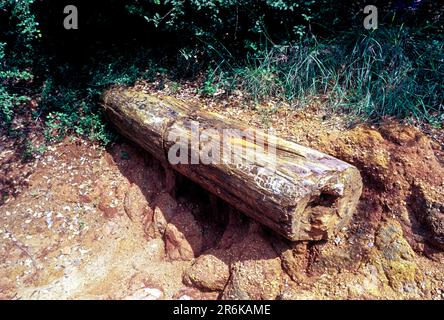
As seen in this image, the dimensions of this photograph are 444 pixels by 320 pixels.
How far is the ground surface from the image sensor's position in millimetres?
2498

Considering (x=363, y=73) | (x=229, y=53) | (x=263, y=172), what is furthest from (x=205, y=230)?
(x=363, y=73)

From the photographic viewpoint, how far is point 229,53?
139 inches

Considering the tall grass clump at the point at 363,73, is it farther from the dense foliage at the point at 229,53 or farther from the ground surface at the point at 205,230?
the ground surface at the point at 205,230

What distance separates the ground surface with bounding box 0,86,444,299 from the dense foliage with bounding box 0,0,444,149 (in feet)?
0.80

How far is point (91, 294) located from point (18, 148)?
1753 millimetres

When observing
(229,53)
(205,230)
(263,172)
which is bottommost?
(205,230)

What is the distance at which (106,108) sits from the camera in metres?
3.59

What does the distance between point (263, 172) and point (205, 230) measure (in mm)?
1004

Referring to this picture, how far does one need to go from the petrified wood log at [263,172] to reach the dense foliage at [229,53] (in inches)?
27.8

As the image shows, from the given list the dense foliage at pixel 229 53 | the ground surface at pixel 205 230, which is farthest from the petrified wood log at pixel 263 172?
the dense foliage at pixel 229 53

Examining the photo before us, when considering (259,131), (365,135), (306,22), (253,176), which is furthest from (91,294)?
(306,22)

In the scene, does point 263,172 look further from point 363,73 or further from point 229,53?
point 229,53

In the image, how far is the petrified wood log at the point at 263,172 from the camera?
2312 mm

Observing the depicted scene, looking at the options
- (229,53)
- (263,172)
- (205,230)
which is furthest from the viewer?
(229,53)
